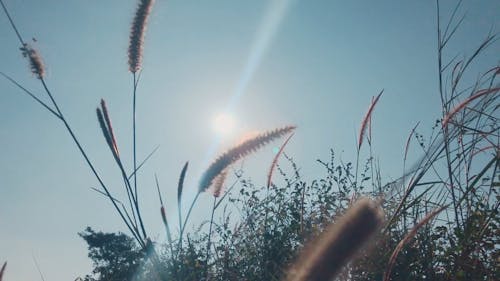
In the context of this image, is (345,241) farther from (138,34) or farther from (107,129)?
(138,34)

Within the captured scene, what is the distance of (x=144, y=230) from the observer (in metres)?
1.75

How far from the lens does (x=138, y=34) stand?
2.40 meters

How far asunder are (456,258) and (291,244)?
6.48 ft

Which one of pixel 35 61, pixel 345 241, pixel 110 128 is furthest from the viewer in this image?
pixel 35 61

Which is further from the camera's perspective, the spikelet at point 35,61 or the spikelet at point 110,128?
the spikelet at point 35,61

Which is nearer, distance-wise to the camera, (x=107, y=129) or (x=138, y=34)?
(x=107, y=129)

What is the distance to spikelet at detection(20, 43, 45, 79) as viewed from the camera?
2229 millimetres

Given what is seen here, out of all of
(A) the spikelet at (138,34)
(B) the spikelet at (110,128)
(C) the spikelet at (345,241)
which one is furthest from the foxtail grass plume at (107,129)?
(C) the spikelet at (345,241)

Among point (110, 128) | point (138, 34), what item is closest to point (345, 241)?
point (110, 128)

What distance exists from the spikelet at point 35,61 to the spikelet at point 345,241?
6.74ft

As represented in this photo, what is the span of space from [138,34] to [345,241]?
7.03 ft

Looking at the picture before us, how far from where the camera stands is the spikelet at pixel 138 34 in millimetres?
2342

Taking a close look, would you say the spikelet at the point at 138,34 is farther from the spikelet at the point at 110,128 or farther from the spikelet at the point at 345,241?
the spikelet at the point at 345,241

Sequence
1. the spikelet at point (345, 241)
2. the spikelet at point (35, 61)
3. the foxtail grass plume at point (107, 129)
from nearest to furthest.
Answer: the spikelet at point (345, 241) < the foxtail grass plume at point (107, 129) < the spikelet at point (35, 61)
